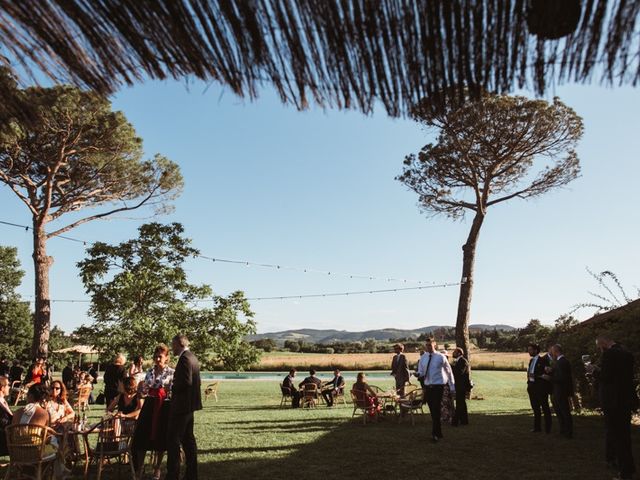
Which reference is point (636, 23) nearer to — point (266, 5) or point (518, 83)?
point (518, 83)

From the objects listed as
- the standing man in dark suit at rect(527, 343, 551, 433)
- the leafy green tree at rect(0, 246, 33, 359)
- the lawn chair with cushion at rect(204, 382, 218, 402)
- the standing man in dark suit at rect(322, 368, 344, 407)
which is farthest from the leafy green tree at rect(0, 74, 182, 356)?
the leafy green tree at rect(0, 246, 33, 359)

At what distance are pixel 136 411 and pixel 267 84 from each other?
4.83m

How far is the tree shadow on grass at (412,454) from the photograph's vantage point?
5.30m

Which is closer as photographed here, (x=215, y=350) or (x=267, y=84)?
(x=267, y=84)

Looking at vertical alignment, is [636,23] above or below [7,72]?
below

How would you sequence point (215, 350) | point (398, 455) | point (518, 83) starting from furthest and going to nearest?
point (215, 350) → point (398, 455) → point (518, 83)

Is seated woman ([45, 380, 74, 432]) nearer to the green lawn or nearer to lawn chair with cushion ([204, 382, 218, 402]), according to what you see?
the green lawn

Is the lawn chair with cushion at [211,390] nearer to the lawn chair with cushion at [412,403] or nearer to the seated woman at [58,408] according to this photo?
the lawn chair with cushion at [412,403]

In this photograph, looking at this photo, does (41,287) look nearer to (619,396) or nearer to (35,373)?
(35,373)

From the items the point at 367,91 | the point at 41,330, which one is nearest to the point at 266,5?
the point at 367,91

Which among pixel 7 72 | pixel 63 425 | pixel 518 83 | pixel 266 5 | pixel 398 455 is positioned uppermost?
pixel 7 72

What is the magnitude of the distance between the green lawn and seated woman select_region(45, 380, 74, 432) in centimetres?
156

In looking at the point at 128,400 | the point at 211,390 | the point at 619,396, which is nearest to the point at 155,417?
the point at 128,400

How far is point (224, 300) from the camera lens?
1411 cm
